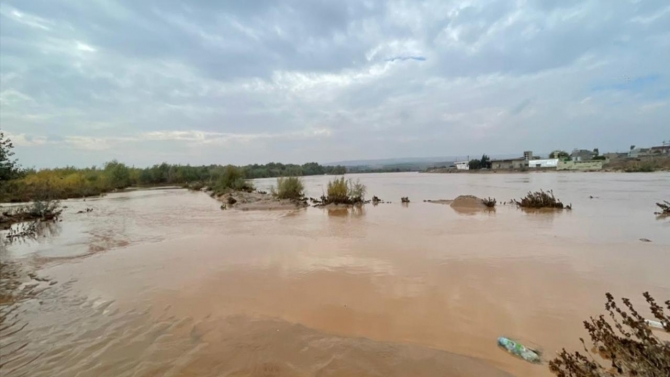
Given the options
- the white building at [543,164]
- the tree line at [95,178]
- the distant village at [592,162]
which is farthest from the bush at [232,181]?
the white building at [543,164]

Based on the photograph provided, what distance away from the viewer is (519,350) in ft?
10.0

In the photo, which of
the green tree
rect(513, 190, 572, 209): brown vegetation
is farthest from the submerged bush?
the green tree

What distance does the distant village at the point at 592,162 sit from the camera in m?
47.0

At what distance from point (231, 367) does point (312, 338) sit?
2.85 ft

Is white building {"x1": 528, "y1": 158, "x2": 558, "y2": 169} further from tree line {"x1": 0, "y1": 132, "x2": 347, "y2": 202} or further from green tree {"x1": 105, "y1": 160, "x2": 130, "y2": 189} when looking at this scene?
green tree {"x1": 105, "y1": 160, "x2": 130, "y2": 189}

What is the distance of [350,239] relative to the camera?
8797 mm

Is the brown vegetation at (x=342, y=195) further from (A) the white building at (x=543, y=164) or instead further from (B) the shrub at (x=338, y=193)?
(A) the white building at (x=543, y=164)

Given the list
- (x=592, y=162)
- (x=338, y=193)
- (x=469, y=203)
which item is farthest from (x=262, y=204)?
(x=592, y=162)

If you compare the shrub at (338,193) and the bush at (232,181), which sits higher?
the bush at (232,181)

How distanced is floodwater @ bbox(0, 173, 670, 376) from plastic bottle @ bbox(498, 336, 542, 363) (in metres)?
0.09

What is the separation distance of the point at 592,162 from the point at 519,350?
66.8m

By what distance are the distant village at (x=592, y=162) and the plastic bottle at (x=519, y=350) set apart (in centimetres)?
5435

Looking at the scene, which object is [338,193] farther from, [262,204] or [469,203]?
[469,203]

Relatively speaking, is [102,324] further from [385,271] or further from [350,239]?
[350,239]
